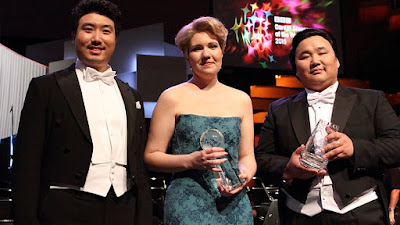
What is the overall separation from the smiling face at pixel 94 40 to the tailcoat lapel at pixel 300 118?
865 millimetres

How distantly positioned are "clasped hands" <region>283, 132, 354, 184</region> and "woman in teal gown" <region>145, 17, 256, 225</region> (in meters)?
0.19

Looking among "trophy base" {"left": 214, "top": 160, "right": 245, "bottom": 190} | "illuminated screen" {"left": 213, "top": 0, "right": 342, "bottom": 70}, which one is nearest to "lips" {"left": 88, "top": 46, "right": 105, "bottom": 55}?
"trophy base" {"left": 214, "top": 160, "right": 245, "bottom": 190}

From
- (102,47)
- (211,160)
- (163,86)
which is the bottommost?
(211,160)

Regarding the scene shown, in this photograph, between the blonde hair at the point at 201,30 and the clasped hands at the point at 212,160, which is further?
the blonde hair at the point at 201,30

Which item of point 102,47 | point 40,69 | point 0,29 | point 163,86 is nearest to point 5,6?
point 0,29

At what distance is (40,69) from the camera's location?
3396mm

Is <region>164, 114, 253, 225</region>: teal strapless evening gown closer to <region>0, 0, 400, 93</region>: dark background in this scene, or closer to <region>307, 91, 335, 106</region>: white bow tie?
<region>307, 91, 335, 106</region>: white bow tie

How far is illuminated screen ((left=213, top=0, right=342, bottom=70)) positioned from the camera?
773 cm

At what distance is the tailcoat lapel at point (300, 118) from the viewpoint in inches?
89.1

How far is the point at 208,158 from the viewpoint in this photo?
1966mm

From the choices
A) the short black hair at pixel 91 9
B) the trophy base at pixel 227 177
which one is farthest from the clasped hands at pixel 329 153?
the short black hair at pixel 91 9

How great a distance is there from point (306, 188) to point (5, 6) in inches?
210

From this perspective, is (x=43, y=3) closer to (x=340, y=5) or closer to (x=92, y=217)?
(x=340, y=5)

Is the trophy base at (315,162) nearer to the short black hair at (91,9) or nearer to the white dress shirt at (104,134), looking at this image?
the white dress shirt at (104,134)
